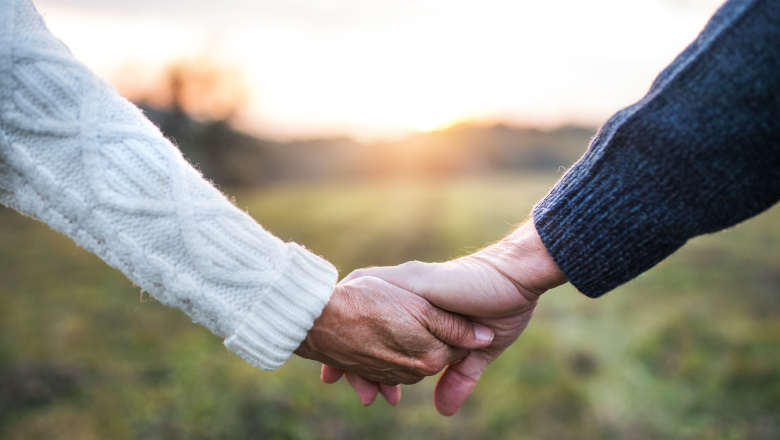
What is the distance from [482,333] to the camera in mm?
2176

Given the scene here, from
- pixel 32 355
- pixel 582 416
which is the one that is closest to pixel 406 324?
pixel 582 416

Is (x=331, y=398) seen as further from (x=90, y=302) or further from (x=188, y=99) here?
(x=188, y=99)

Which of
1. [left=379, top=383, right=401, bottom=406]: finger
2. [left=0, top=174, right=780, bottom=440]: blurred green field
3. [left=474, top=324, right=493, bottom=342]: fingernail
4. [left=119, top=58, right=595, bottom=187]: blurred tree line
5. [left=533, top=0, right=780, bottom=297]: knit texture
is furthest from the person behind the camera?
[left=119, top=58, right=595, bottom=187]: blurred tree line

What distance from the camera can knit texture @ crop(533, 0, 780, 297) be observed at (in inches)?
49.1

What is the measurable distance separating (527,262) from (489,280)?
0.21 metres

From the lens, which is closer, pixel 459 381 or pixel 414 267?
pixel 414 267

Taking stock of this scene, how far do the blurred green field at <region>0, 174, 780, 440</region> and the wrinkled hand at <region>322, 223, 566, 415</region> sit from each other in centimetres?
194

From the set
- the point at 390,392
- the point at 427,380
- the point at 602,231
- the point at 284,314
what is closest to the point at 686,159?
the point at 602,231

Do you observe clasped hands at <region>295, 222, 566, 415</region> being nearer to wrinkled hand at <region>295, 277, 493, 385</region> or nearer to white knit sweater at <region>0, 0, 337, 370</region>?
wrinkled hand at <region>295, 277, 493, 385</region>

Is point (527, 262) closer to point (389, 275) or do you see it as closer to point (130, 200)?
point (389, 275)

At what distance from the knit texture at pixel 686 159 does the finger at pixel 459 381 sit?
3.13 ft

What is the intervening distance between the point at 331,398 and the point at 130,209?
3159 mm

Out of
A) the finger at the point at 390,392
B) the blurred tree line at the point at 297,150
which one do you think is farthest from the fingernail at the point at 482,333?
the blurred tree line at the point at 297,150

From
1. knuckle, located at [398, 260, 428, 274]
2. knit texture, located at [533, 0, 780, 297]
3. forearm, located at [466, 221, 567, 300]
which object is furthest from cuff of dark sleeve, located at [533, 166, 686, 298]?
knuckle, located at [398, 260, 428, 274]
